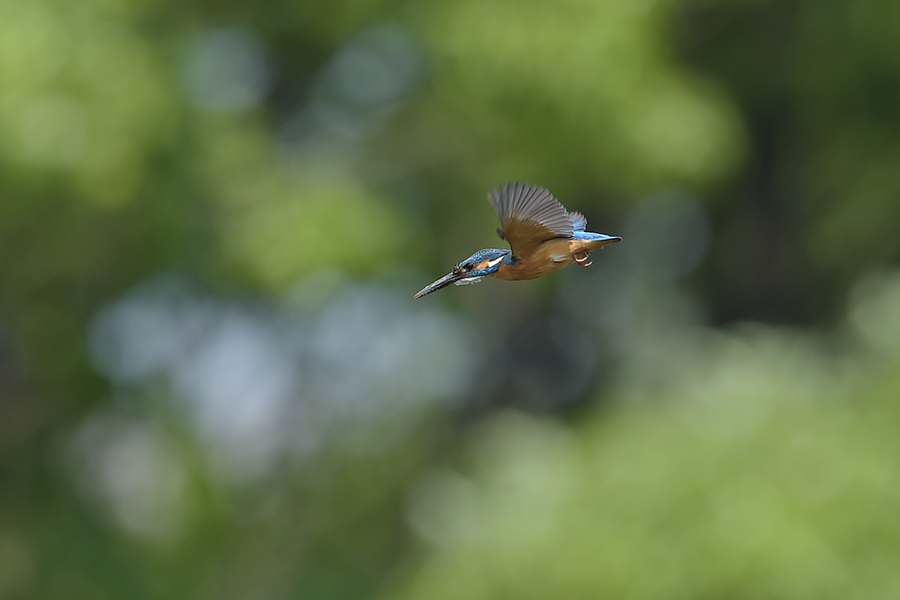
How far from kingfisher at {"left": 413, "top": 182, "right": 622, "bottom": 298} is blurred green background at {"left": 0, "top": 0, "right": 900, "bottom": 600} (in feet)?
16.2

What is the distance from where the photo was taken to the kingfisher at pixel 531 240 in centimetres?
83

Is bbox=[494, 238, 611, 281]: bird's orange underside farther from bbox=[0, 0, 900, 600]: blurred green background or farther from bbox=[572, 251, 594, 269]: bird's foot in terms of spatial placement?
bbox=[0, 0, 900, 600]: blurred green background

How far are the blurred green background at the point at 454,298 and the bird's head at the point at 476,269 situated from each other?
492cm

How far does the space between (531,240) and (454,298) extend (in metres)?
8.28

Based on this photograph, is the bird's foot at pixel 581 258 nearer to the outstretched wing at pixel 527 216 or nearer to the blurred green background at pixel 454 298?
the outstretched wing at pixel 527 216

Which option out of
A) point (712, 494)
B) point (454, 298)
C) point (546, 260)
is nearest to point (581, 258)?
point (546, 260)

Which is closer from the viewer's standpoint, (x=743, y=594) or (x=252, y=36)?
(x=743, y=594)

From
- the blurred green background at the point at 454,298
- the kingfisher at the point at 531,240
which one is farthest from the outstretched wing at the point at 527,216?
the blurred green background at the point at 454,298

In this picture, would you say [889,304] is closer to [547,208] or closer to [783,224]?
[783,224]

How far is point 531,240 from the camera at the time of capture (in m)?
0.86

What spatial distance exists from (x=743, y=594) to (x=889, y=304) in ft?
6.97

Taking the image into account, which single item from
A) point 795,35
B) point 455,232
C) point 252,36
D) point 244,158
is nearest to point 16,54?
point 244,158

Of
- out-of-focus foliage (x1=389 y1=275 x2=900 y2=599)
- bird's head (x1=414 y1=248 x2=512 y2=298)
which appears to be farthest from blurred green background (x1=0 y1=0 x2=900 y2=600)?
bird's head (x1=414 y1=248 x2=512 y2=298)

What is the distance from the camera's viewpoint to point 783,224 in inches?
399
